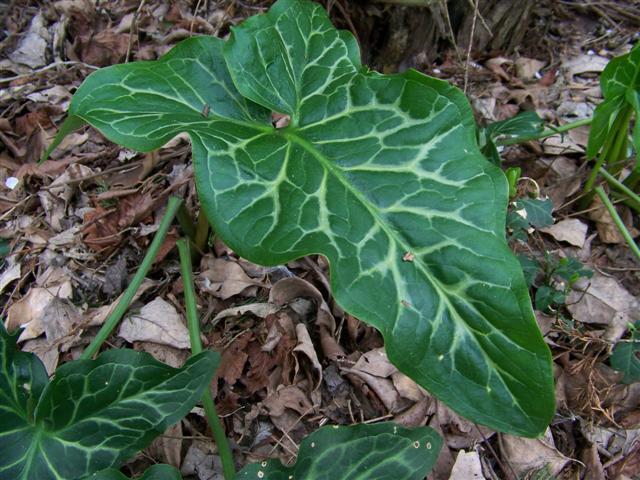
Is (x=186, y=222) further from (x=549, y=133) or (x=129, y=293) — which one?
(x=549, y=133)

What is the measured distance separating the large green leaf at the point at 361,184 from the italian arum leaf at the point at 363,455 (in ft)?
0.59

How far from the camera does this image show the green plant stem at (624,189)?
1442 mm

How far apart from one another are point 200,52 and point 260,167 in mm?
363

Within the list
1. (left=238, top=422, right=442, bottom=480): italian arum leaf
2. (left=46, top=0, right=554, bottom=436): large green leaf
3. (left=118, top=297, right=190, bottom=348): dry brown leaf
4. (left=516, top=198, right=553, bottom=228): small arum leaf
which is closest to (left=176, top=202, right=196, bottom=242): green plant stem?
(left=118, top=297, right=190, bottom=348): dry brown leaf

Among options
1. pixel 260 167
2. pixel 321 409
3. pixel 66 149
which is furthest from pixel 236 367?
pixel 66 149

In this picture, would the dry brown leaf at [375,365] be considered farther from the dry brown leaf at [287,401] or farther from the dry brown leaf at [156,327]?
the dry brown leaf at [156,327]

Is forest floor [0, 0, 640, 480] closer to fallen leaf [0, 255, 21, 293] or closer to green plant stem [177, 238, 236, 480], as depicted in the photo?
fallen leaf [0, 255, 21, 293]

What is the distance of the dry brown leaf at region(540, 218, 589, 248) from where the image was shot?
1507 millimetres

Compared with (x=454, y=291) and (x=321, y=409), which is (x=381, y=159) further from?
(x=321, y=409)

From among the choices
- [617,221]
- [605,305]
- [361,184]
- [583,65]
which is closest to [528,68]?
[583,65]

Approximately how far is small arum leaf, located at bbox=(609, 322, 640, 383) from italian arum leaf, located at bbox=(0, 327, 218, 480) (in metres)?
0.87

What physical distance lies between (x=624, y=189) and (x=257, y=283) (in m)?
1.01

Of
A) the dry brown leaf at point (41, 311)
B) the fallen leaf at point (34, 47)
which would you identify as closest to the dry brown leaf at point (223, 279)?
the dry brown leaf at point (41, 311)

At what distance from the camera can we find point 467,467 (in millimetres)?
1134
